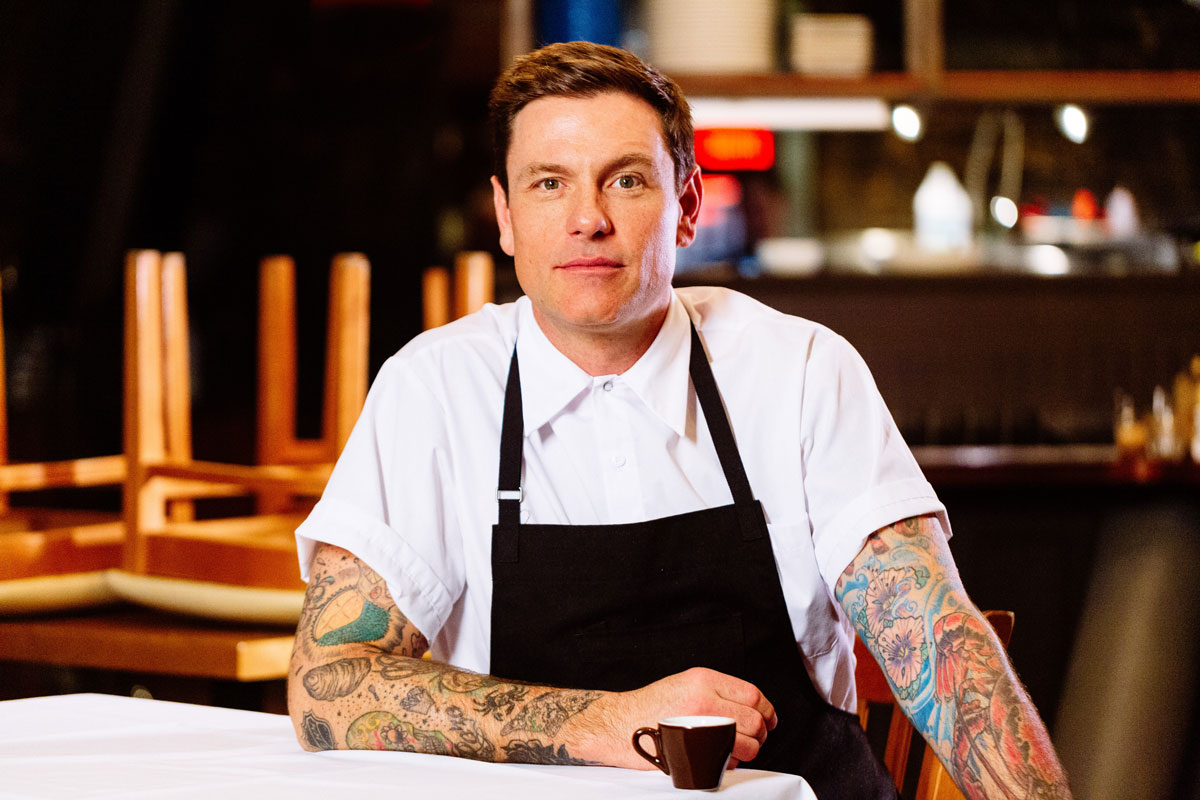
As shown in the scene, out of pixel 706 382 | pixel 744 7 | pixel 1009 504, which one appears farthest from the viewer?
pixel 744 7

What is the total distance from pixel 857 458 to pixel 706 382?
0.70ft

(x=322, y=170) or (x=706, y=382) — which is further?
(x=322, y=170)

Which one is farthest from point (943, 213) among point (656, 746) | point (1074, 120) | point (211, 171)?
point (656, 746)

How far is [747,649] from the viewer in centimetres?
141

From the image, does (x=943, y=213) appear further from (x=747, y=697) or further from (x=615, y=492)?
(x=747, y=697)

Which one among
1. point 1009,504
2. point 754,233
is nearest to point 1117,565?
point 1009,504

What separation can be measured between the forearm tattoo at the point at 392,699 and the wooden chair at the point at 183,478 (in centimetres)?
70

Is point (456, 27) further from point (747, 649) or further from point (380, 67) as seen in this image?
point (747, 649)

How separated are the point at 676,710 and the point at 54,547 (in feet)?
5.21

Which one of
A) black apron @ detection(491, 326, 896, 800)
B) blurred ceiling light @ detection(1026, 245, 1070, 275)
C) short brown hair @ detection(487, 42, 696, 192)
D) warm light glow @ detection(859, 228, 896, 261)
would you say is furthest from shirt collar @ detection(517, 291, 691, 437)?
warm light glow @ detection(859, 228, 896, 261)

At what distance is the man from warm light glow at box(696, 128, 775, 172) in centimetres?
370

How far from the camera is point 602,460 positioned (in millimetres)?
1496

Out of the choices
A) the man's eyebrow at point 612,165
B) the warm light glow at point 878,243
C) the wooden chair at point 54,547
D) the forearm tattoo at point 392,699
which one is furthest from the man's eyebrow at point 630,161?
the warm light glow at point 878,243

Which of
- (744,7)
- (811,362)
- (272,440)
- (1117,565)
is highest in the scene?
(744,7)
